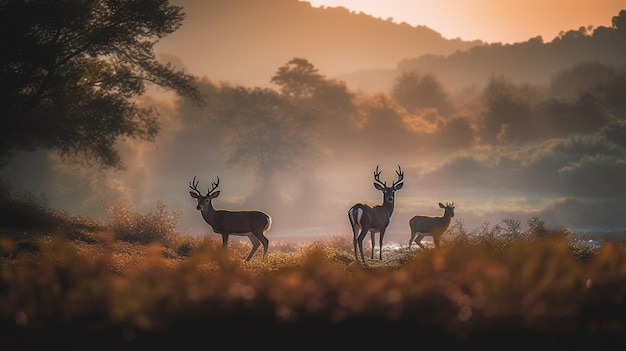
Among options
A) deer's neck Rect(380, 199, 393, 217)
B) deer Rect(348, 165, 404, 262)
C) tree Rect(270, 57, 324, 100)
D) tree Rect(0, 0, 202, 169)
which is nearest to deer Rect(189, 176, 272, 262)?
deer Rect(348, 165, 404, 262)

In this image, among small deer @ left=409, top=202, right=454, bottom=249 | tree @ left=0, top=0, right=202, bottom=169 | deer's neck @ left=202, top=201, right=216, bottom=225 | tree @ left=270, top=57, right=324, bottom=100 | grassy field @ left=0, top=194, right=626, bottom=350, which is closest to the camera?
grassy field @ left=0, top=194, right=626, bottom=350

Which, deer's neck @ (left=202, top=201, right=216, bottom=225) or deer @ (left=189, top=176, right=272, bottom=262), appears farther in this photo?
deer's neck @ (left=202, top=201, right=216, bottom=225)

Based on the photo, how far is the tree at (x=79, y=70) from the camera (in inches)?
1016

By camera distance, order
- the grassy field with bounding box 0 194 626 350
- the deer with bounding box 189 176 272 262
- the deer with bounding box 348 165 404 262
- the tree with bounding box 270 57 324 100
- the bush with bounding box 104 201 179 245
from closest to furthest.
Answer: the grassy field with bounding box 0 194 626 350
the deer with bounding box 348 165 404 262
the deer with bounding box 189 176 272 262
the bush with bounding box 104 201 179 245
the tree with bounding box 270 57 324 100

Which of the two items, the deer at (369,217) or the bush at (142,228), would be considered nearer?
the deer at (369,217)

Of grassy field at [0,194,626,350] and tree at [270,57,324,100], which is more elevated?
tree at [270,57,324,100]

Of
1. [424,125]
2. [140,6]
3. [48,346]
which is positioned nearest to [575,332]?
Answer: [48,346]

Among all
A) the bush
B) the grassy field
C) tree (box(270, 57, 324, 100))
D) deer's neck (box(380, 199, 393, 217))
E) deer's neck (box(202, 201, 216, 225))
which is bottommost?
the grassy field

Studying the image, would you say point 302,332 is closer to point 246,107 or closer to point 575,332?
point 575,332

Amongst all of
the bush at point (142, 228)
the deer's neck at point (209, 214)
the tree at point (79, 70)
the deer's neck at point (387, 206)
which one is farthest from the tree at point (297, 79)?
the deer's neck at point (209, 214)

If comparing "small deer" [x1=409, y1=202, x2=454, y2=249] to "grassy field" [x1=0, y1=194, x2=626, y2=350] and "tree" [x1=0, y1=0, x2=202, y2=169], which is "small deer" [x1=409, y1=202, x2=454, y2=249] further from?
"grassy field" [x1=0, y1=194, x2=626, y2=350]

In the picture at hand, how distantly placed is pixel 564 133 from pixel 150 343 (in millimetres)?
90355

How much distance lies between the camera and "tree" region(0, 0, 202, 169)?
25812 mm

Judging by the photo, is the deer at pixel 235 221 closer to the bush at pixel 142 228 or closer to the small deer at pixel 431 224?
the bush at pixel 142 228
